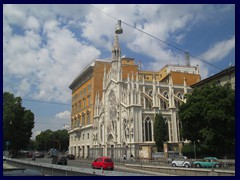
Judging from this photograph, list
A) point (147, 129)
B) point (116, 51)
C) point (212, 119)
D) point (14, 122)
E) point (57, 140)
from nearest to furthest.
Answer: point (212, 119), point (147, 129), point (14, 122), point (116, 51), point (57, 140)

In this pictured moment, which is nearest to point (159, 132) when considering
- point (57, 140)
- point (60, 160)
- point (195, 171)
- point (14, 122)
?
point (60, 160)

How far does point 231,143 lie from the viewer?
112 feet

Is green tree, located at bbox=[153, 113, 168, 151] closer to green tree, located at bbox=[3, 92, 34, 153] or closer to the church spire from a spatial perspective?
the church spire

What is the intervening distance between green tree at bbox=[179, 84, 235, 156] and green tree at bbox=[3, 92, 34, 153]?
114ft

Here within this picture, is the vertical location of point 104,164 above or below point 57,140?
above

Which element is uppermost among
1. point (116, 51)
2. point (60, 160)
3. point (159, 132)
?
point (116, 51)

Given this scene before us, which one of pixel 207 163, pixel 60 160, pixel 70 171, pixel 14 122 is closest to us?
pixel 70 171

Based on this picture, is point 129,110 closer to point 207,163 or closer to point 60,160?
point 60,160

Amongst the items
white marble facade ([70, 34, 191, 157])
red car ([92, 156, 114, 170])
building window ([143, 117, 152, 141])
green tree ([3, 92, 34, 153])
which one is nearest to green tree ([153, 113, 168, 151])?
white marble facade ([70, 34, 191, 157])

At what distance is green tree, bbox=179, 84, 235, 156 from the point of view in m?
33.8

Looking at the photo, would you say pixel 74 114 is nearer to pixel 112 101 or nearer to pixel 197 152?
pixel 112 101

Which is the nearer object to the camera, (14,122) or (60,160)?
(60,160)

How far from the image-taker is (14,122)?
182ft

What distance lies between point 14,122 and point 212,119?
40201 mm
